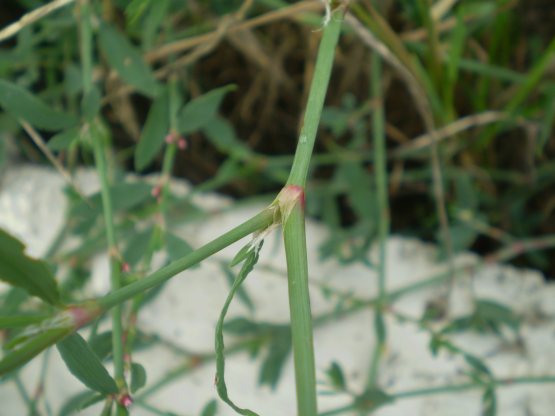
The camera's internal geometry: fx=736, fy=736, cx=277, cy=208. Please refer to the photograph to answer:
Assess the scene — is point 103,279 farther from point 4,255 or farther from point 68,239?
point 4,255

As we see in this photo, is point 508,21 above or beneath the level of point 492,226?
above

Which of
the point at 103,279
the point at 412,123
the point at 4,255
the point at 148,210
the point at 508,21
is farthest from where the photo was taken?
the point at 412,123

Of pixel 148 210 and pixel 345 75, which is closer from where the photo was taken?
pixel 148 210

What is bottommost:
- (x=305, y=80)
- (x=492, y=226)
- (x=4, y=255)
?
(x=4, y=255)

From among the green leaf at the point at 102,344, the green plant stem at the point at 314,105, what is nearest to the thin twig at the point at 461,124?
the green plant stem at the point at 314,105

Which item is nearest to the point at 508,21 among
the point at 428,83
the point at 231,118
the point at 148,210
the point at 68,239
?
the point at 428,83

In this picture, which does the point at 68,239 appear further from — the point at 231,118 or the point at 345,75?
the point at 345,75

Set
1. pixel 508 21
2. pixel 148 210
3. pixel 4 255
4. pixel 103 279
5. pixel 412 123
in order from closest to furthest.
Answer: pixel 4 255
pixel 148 210
pixel 103 279
pixel 508 21
pixel 412 123
